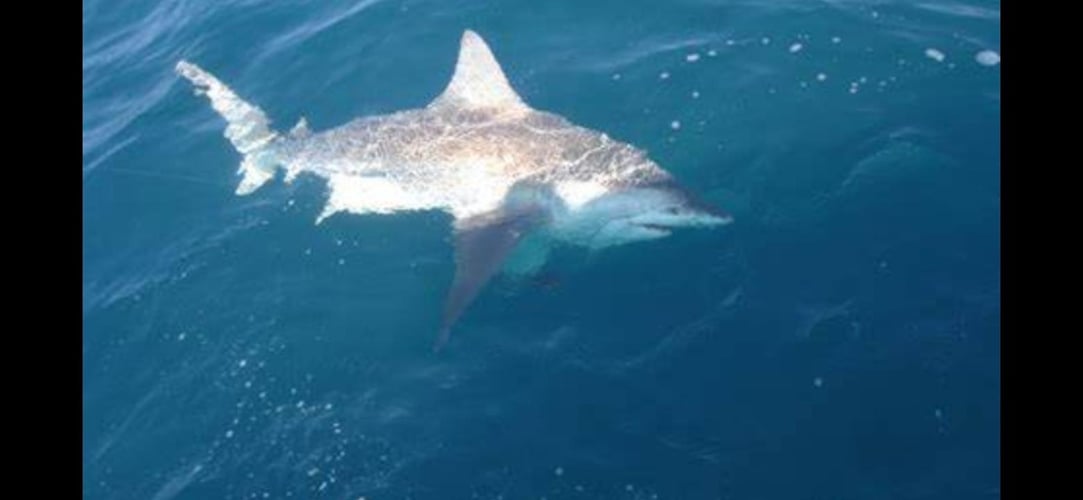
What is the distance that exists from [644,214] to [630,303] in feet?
3.91

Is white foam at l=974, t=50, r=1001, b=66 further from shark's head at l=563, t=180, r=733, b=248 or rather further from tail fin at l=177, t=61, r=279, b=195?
tail fin at l=177, t=61, r=279, b=195

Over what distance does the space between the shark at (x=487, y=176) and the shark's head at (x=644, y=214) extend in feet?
0.04

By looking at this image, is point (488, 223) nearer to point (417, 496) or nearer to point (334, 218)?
point (334, 218)

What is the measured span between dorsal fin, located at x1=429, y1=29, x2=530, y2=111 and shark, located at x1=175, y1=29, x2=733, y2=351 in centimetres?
1

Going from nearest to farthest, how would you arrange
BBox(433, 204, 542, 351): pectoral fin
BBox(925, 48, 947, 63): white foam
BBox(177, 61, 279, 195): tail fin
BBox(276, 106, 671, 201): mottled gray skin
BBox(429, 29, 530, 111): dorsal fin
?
BBox(433, 204, 542, 351): pectoral fin < BBox(276, 106, 671, 201): mottled gray skin < BBox(429, 29, 530, 111): dorsal fin < BBox(925, 48, 947, 63): white foam < BBox(177, 61, 279, 195): tail fin

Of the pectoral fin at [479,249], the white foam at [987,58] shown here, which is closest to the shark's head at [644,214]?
the pectoral fin at [479,249]

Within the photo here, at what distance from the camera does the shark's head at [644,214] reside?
9258 mm

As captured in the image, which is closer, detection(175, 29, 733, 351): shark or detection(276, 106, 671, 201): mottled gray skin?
detection(175, 29, 733, 351): shark

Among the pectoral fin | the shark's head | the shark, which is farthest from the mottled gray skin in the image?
the pectoral fin

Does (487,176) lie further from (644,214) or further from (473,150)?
(644,214)

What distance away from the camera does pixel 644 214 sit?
9.62 meters

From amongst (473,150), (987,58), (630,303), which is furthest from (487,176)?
(987,58)

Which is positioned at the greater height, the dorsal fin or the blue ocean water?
the dorsal fin

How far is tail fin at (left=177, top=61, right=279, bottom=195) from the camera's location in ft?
39.3
